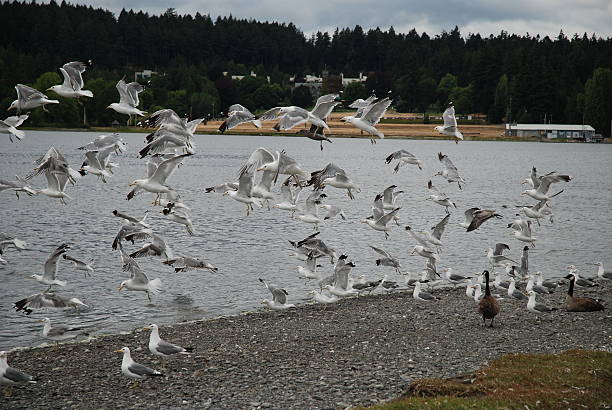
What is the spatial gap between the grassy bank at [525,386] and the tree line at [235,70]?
318 feet

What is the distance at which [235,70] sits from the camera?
178 meters

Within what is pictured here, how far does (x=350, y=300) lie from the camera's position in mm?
17250

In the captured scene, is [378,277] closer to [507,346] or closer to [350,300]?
[350,300]

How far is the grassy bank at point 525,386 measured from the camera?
8.62 m

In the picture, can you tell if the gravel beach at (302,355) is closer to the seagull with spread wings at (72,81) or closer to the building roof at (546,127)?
the seagull with spread wings at (72,81)

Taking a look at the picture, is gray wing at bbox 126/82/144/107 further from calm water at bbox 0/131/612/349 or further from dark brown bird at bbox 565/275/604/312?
dark brown bird at bbox 565/275/604/312

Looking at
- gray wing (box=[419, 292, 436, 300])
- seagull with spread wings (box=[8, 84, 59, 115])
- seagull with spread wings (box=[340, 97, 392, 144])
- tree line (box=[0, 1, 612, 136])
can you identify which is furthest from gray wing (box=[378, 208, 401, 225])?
tree line (box=[0, 1, 612, 136])

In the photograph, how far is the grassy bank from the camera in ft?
28.3

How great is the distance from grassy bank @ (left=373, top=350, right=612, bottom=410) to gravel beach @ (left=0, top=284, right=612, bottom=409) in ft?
2.11

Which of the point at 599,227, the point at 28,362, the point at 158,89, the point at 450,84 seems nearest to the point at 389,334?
the point at 28,362

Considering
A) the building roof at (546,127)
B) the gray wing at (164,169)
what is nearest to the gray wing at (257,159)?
the gray wing at (164,169)

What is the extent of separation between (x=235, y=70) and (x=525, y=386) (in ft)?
567

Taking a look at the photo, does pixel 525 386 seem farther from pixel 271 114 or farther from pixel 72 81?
pixel 72 81

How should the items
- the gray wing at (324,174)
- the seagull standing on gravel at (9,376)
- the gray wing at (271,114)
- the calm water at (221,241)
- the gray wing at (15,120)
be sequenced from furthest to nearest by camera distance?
1. the gray wing at (15,120)
2. the calm water at (221,241)
3. the gray wing at (324,174)
4. the gray wing at (271,114)
5. the seagull standing on gravel at (9,376)
